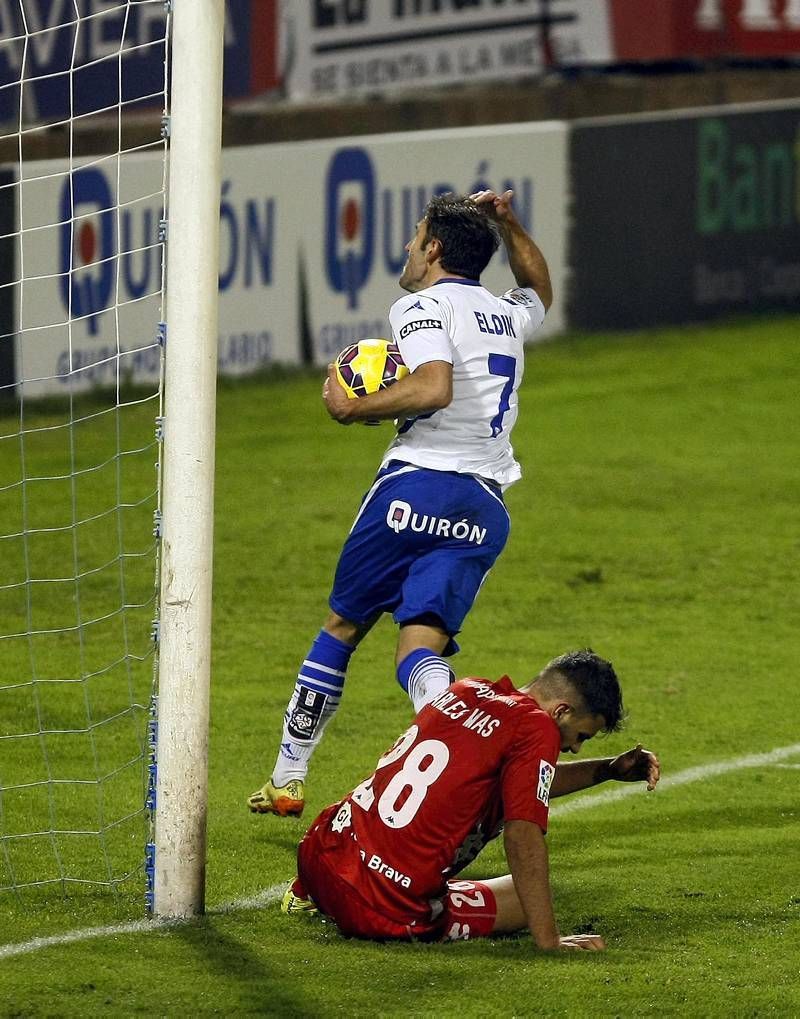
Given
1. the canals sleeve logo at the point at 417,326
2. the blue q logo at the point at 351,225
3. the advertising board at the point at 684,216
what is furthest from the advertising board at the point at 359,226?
the canals sleeve logo at the point at 417,326

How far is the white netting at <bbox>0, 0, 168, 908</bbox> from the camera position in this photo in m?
6.29

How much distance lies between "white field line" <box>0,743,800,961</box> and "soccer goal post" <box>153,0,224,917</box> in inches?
5.5

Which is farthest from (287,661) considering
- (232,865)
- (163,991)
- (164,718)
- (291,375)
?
(291,375)

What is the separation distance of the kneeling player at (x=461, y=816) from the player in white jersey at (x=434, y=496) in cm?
71

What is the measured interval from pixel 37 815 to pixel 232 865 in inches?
37.3

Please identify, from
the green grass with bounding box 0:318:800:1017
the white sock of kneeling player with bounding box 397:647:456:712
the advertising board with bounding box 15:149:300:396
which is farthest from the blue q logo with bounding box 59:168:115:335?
the white sock of kneeling player with bounding box 397:647:456:712

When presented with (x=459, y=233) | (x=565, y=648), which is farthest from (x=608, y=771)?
(x=565, y=648)

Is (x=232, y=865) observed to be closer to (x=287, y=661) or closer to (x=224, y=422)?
(x=287, y=661)

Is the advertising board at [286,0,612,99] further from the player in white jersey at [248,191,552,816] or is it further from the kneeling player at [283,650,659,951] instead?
the kneeling player at [283,650,659,951]

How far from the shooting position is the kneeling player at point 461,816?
4.67 meters

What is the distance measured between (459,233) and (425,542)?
97 cm

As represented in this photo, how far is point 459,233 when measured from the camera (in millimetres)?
5762

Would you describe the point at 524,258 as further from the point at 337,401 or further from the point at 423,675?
the point at 423,675

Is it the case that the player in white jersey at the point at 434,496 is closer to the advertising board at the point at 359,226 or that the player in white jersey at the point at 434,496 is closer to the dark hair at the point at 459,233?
the dark hair at the point at 459,233
